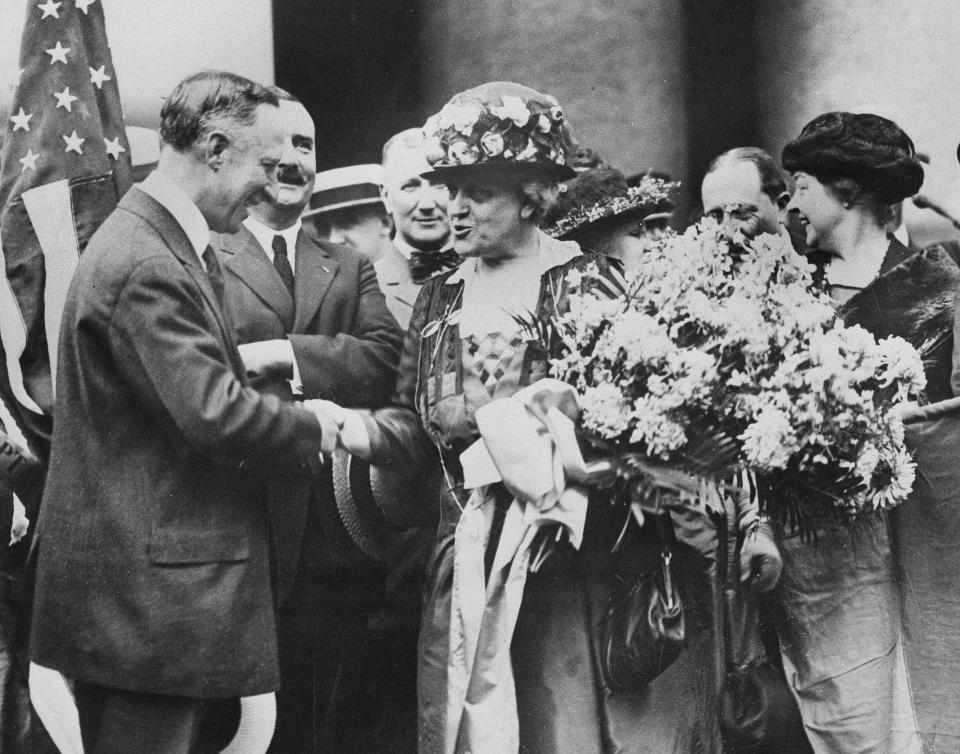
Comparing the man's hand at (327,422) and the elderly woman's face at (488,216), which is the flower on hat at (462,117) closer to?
the elderly woman's face at (488,216)

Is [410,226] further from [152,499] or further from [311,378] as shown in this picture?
[152,499]

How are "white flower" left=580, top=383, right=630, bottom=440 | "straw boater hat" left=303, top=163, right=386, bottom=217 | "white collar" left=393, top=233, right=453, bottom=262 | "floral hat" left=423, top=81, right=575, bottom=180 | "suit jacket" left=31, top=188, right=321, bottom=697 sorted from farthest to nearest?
"white collar" left=393, top=233, right=453, bottom=262
"straw boater hat" left=303, top=163, right=386, bottom=217
"floral hat" left=423, top=81, right=575, bottom=180
"white flower" left=580, top=383, right=630, bottom=440
"suit jacket" left=31, top=188, right=321, bottom=697

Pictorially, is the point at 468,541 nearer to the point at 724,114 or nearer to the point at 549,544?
the point at 549,544

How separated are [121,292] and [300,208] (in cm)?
86

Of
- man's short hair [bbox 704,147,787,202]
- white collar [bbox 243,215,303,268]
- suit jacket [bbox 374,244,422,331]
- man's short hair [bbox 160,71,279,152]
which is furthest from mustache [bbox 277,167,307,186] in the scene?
man's short hair [bbox 704,147,787,202]

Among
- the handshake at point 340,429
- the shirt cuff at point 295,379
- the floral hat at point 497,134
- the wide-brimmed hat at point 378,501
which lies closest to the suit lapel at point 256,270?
the shirt cuff at point 295,379

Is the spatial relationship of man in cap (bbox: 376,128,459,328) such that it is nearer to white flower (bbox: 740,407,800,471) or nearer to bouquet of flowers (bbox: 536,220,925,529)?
bouquet of flowers (bbox: 536,220,925,529)

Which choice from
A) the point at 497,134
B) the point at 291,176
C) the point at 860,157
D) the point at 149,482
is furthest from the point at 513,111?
the point at 149,482

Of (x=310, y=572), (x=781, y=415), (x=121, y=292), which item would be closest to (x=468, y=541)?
(x=310, y=572)

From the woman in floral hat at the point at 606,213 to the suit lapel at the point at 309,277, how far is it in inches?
30.9

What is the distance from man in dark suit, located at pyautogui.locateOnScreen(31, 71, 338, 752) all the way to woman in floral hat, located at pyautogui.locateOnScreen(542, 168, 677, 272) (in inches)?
47.9

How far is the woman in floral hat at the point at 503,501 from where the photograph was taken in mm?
4016

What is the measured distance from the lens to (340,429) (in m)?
4.04

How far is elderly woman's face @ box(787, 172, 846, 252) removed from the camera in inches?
173
